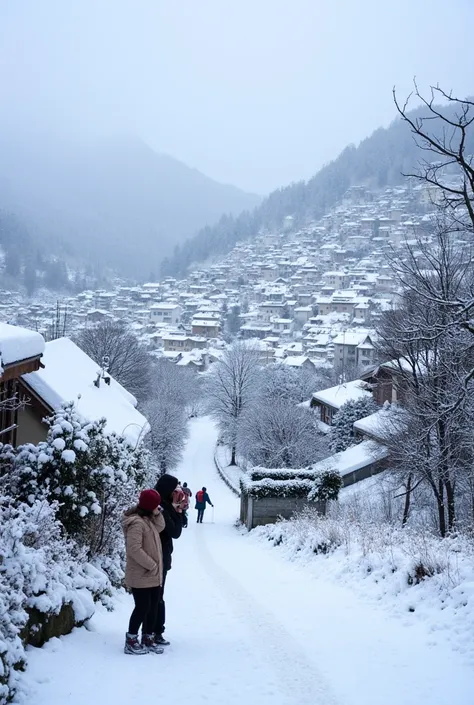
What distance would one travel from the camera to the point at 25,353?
1055 centimetres

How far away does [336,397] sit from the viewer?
149 feet

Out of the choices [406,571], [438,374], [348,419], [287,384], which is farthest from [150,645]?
[287,384]

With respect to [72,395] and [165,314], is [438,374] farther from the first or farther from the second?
[165,314]

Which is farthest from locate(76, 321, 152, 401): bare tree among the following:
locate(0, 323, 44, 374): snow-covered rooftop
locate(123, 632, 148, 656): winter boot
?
locate(123, 632, 148, 656): winter boot

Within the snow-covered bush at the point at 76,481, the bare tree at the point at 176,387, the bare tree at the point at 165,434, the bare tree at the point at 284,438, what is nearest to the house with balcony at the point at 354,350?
the bare tree at the point at 176,387

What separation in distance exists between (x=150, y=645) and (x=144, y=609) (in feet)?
1.19

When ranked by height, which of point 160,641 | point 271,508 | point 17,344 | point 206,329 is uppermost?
point 206,329

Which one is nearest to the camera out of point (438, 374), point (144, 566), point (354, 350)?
point (144, 566)

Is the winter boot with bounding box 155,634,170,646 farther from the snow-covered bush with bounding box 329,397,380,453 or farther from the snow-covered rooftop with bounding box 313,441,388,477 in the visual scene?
the snow-covered bush with bounding box 329,397,380,453

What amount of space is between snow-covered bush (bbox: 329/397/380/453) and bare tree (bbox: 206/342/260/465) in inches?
452

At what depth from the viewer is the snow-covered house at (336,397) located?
43031mm

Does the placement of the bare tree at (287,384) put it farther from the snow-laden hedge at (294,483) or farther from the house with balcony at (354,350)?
the snow-laden hedge at (294,483)

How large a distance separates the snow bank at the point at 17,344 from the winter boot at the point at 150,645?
477cm

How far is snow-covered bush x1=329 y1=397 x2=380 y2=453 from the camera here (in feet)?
129
